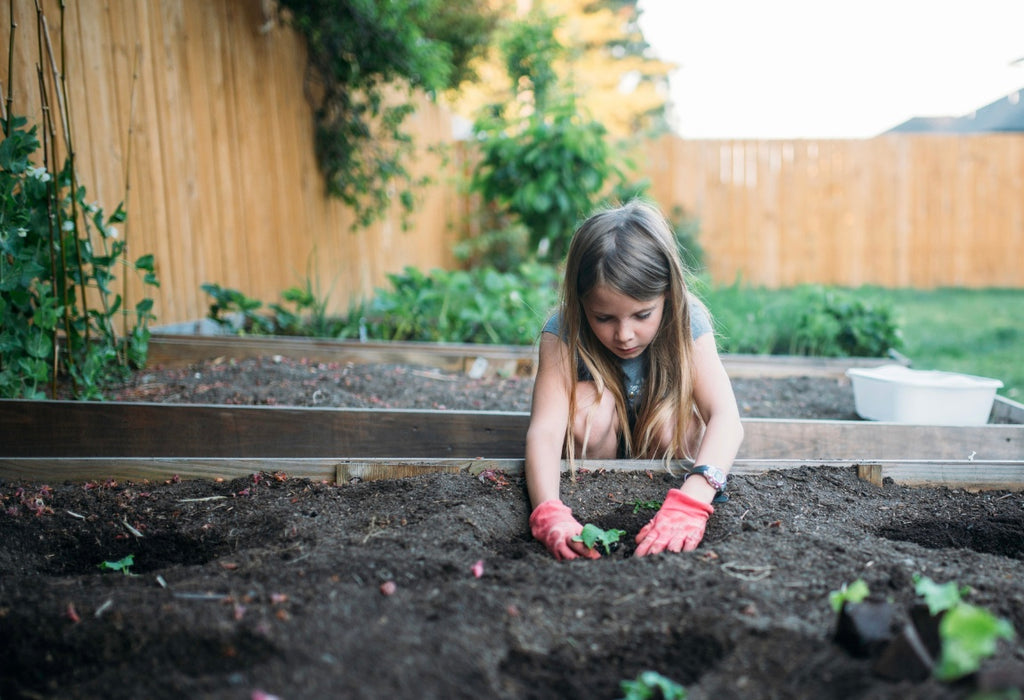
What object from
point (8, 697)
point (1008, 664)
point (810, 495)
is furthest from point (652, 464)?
point (8, 697)

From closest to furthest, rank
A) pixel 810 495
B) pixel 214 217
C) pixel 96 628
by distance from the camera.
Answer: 1. pixel 96 628
2. pixel 810 495
3. pixel 214 217

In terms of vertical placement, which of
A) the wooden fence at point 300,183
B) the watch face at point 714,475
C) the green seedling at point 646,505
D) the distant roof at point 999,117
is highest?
the distant roof at point 999,117

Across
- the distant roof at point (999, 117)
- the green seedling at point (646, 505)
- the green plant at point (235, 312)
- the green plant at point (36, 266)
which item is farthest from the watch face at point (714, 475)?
the distant roof at point (999, 117)

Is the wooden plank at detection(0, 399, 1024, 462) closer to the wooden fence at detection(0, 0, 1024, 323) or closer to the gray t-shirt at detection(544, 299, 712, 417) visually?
the gray t-shirt at detection(544, 299, 712, 417)

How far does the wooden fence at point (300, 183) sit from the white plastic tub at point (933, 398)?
125 inches

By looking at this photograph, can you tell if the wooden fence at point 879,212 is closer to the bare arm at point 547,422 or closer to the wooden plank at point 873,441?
the wooden plank at point 873,441

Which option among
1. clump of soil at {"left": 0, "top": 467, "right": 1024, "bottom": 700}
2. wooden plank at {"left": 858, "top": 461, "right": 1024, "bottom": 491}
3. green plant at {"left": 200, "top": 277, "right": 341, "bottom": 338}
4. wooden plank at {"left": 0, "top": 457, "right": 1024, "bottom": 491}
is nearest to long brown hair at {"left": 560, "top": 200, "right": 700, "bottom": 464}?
wooden plank at {"left": 0, "top": 457, "right": 1024, "bottom": 491}

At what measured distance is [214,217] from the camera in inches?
195

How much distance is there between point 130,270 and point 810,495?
366 centimetres

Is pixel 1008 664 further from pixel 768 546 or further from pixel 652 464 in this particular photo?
pixel 652 464

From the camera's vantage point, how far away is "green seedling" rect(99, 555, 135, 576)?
1.71 meters

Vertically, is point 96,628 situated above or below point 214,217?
below

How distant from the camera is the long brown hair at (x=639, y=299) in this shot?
2076 mm

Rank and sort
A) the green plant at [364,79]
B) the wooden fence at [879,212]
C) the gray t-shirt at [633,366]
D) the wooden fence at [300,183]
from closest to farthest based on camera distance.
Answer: the gray t-shirt at [633,366], the wooden fence at [300,183], the green plant at [364,79], the wooden fence at [879,212]
